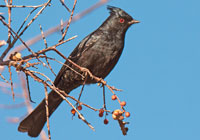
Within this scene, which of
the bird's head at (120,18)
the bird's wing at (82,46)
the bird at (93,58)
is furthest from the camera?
the bird's head at (120,18)

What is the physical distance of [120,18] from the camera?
521 centimetres

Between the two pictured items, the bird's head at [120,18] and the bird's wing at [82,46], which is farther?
the bird's head at [120,18]

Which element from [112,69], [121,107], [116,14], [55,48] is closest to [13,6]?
[55,48]

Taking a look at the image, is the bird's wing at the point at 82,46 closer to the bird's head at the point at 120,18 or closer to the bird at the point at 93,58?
the bird at the point at 93,58

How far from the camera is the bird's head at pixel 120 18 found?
16.9ft

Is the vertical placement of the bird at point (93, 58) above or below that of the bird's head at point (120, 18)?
below

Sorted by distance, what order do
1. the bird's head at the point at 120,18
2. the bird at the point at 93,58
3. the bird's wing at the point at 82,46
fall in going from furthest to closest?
the bird's head at the point at 120,18
the bird's wing at the point at 82,46
the bird at the point at 93,58

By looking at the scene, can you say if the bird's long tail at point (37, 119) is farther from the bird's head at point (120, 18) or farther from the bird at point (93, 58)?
the bird's head at point (120, 18)

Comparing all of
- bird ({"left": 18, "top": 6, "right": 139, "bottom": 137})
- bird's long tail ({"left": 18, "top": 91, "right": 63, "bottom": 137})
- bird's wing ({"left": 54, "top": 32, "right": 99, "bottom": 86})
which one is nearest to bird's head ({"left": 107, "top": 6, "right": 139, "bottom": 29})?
bird ({"left": 18, "top": 6, "right": 139, "bottom": 137})

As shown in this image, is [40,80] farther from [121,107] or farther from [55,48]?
[121,107]

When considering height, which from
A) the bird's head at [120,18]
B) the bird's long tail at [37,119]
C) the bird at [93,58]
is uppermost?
the bird's head at [120,18]

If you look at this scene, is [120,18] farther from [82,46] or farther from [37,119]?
[37,119]

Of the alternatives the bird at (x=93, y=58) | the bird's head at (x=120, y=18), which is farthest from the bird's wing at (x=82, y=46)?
the bird's head at (x=120, y=18)

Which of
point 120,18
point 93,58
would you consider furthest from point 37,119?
point 120,18
